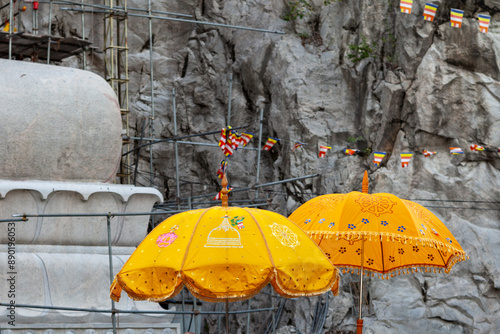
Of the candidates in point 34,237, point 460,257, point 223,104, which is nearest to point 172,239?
point 460,257

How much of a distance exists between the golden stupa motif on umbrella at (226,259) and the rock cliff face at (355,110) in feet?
26.4

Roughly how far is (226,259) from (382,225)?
5.71 feet

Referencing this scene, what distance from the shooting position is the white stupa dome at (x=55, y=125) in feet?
32.6

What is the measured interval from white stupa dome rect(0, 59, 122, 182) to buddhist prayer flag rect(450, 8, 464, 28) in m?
6.35

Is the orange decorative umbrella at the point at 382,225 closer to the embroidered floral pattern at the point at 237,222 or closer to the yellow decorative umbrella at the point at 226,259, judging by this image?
the yellow decorative umbrella at the point at 226,259

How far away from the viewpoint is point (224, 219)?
5.89 meters

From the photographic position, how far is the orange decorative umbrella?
674 centimetres

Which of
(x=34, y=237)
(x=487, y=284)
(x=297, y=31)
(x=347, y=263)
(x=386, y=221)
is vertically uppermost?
(x=297, y=31)

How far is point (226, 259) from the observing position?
5645mm

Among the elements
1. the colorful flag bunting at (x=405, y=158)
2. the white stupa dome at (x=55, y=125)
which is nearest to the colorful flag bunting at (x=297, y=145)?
the colorful flag bunting at (x=405, y=158)

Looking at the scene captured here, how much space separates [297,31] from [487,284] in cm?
657

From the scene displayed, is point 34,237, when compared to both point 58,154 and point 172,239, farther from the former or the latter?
point 172,239

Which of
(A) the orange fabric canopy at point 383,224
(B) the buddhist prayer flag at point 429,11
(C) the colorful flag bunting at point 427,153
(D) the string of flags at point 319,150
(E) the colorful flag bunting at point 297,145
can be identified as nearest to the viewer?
(A) the orange fabric canopy at point 383,224

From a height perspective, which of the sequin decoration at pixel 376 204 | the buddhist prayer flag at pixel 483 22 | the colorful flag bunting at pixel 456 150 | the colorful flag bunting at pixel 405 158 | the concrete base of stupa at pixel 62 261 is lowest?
the concrete base of stupa at pixel 62 261
